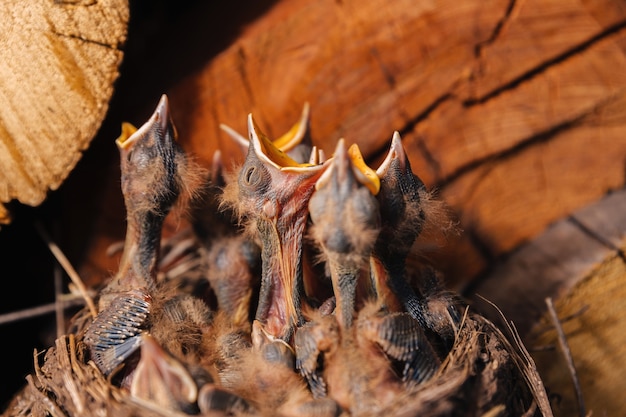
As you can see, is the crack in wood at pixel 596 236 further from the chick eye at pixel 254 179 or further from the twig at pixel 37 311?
the twig at pixel 37 311

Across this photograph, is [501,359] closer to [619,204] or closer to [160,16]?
[619,204]

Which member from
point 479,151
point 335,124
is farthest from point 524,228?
point 335,124

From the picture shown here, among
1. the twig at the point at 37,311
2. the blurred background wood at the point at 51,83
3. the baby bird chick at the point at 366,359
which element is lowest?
the baby bird chick at the point at 366,359

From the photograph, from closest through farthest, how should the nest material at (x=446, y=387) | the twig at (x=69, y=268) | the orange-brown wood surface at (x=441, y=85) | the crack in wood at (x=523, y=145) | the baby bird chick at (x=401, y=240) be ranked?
the nest material at (x=446, y=387) < the baby bird chick at (x=401, y=240) < the twig at (x=69, y=268) < the orange-brown wood surface at (x=441, y=85) < the crack in wood at (x=523, y=145)

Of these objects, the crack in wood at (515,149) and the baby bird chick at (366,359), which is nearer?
Result: the baby bird chick at (366,359)

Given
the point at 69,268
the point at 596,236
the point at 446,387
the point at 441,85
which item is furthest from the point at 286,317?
the point at 596,236

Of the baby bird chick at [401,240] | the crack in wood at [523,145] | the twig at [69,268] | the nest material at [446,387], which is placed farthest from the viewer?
the crack in wood at [523,145]

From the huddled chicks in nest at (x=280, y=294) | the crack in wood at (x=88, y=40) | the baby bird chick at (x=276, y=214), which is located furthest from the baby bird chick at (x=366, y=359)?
the crack in wood at (x=88, y=40)

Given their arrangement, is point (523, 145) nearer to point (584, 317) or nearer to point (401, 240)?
point (584, 317)
